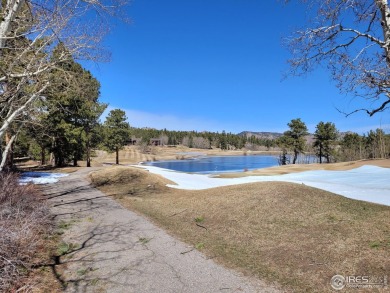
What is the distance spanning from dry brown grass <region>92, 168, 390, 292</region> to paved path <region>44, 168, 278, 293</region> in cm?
49

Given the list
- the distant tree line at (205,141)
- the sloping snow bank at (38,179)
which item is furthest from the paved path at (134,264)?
the distant tree line at (205,141)

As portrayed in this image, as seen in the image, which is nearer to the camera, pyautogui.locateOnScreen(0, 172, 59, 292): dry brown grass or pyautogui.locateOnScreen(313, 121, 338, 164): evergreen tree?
pyautogui.locateOnScreen(0, 172, 59, 292): dry brown grass

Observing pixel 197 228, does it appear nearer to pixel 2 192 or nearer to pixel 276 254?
pixel 276 254

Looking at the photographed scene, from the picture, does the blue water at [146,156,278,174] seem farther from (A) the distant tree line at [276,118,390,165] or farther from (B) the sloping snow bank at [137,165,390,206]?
(B) the sloping snow bank at [137,165,390,206]

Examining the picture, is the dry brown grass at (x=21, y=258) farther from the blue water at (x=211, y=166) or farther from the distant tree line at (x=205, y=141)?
the distant tree line at (x=205, y=141)

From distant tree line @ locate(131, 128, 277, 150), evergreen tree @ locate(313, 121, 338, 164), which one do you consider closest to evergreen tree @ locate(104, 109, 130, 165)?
evergreen tree @ locate(313, 121, 338, 164)

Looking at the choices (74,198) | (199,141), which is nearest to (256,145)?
(199,141)

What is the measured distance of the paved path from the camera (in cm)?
442

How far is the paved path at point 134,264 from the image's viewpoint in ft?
14.5

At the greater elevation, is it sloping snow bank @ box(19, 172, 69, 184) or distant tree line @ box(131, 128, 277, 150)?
distant tree line @ box(131, 128, 277, 150)

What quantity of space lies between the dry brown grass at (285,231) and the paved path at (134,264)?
0.49 metres

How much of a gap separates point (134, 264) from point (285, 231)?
11.9 ft

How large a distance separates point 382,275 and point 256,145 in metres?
166

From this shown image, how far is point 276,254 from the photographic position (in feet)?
18.8
